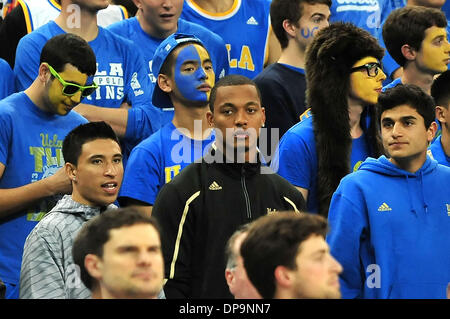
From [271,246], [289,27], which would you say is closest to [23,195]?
[271,246]

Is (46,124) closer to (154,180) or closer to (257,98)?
(154,180)

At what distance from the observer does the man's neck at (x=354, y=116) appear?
797 centimetres

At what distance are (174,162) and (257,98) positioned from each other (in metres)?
0.81

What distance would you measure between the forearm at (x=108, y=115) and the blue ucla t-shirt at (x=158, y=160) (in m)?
0.75

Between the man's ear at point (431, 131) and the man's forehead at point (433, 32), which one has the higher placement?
the man's forehead at point (433, 32)

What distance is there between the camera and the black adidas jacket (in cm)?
645

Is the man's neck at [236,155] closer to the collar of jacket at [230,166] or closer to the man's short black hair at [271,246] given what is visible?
the collar of jacket at [230,166]

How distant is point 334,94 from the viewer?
7906 mm

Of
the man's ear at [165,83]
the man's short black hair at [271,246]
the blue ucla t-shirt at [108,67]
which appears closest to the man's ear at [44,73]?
the blue ucla t-shirt at [108,67]

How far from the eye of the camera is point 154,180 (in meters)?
7.43

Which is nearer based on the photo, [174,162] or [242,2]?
[174,162]

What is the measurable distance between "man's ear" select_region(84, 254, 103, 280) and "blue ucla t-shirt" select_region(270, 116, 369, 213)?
8.05ft
